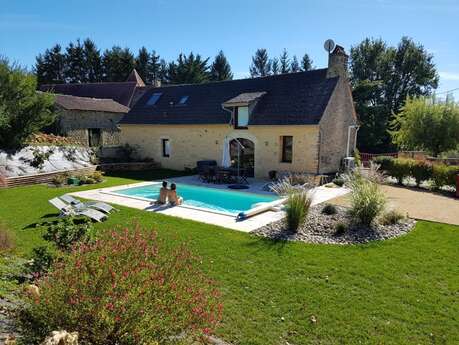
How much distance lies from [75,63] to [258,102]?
53.7 meters

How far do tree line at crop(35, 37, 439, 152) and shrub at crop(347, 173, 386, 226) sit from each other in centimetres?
2826

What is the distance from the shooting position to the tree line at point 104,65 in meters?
57.8

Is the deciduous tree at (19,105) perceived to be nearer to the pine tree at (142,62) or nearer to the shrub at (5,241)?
the shrub at (5,241)

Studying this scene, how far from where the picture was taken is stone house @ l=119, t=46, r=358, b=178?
17.9 meters

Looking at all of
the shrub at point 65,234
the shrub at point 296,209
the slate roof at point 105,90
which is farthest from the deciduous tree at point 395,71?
the shrub at point 65,234

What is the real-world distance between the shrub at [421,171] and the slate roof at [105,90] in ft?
112

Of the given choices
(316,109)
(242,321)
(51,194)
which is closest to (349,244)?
(242,321)

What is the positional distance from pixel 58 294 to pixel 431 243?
28.9ft

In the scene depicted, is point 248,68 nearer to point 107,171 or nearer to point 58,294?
point 107,171

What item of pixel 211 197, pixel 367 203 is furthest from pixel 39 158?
pixel 367 203

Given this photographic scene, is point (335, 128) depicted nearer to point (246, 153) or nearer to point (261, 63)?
point (246, 153)

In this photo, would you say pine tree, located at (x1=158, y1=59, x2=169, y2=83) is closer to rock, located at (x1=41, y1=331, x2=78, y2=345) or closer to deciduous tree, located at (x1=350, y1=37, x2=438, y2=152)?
deciduous tree, located at (x1=350, y1=37, x2=438, y2=152)

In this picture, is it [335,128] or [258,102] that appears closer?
[335,128]

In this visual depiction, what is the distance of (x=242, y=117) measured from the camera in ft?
64.8
